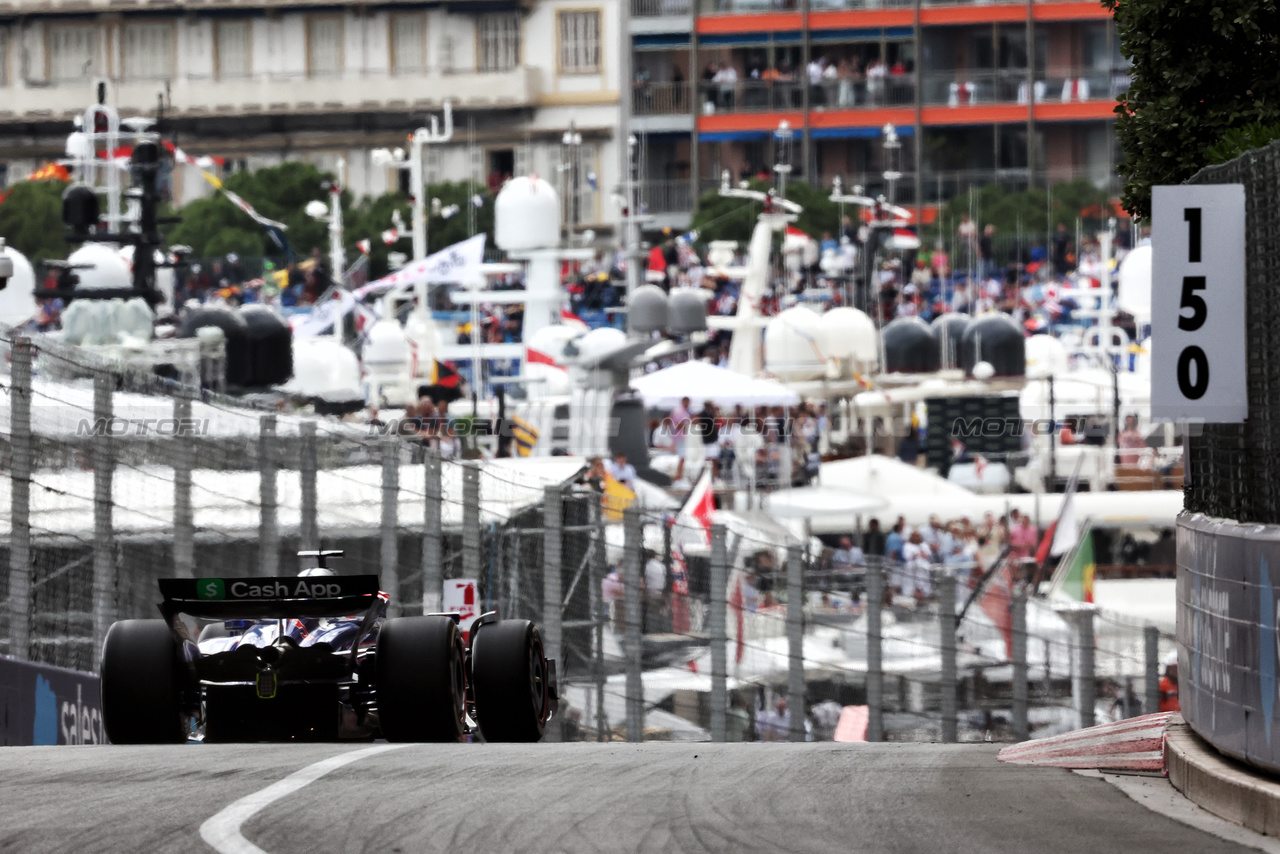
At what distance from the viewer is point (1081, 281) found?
49.3 m

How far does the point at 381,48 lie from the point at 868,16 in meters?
18.3

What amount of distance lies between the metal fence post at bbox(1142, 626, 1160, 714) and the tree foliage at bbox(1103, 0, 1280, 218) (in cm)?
809

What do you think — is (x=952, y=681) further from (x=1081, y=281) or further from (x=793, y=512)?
(x=1081, y=281)

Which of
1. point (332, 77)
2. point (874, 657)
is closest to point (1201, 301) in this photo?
point (874, 657)

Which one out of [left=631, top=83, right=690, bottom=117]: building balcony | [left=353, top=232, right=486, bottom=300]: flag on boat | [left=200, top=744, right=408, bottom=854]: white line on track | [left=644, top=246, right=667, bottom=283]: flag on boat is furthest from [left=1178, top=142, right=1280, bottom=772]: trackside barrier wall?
[left=631, top=83, right=690, bottom=117]: building balcony

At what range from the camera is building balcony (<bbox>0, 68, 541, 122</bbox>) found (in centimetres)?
7981

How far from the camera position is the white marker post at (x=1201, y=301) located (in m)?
7.41

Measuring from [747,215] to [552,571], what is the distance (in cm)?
4719

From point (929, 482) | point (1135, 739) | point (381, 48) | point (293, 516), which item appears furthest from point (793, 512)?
point (381, 48)

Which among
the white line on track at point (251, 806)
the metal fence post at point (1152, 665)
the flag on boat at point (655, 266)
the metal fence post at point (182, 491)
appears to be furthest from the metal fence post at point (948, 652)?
the flag on boat at point (655, 266)

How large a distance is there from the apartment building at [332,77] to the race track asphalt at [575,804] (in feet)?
233

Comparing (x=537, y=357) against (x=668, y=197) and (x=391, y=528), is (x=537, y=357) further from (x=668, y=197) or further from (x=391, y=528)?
(x=668, y=197)

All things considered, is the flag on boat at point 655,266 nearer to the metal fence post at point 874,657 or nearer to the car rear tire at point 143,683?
the metal fence post at point 874,657

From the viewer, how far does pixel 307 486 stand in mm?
14555
